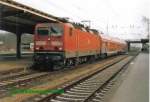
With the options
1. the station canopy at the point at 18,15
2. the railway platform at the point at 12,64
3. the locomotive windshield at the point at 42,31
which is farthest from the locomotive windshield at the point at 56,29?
the railway platform at the point at 12,64

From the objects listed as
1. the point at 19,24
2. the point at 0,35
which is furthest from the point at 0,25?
the point at 0,35

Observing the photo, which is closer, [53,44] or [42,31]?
[53,44]

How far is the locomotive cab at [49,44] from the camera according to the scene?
23.8 m

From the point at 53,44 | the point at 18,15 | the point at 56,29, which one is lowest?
the point at 53,44

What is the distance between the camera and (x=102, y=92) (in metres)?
14.0

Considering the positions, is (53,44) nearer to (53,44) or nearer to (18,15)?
(53,44)

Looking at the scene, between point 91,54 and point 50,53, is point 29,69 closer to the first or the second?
point 50,53

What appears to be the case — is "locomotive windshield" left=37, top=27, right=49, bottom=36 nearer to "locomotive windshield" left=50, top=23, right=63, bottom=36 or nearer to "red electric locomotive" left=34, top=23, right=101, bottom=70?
"red electric locomotive" left=34, top=23, right=101, bottom=70

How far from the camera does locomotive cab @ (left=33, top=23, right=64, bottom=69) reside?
23.8 metres

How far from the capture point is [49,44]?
2402 centimetres

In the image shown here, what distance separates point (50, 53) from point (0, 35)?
80614mm

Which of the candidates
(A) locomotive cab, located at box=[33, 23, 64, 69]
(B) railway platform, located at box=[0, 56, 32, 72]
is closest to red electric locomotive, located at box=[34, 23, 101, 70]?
(A) locomotive cab, located at box=[33, 23, 64, 69]

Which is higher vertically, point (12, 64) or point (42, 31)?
point (42, 31)

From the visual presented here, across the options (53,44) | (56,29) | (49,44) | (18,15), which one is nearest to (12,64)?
(18,15)
